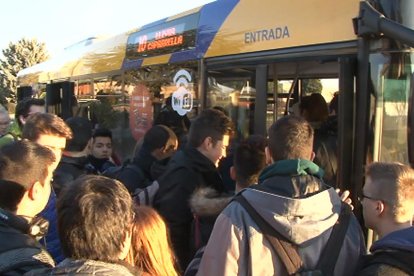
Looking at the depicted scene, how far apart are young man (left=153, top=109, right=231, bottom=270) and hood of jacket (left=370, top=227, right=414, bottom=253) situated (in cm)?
139

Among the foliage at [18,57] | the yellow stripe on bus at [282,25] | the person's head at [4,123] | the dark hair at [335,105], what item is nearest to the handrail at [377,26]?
the yellow stripe on bus at [282,25]

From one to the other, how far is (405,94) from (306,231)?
1652 millimetres

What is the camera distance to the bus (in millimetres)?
3387

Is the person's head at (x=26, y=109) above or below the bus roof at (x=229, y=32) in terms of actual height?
below

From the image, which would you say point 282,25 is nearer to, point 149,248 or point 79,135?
point 79,135

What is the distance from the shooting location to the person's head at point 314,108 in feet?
14.8

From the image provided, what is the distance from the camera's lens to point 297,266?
212 centimetres

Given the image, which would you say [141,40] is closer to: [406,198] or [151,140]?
[151,140]

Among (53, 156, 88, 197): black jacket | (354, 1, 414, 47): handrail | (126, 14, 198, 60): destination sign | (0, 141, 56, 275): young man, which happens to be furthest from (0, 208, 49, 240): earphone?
(126, 14, 198, 60): destination sign

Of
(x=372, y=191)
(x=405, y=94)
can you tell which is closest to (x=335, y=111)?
(x=405, y=94)

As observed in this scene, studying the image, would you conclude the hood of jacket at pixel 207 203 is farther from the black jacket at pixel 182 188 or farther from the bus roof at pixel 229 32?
the bus roof at pixel 229 32

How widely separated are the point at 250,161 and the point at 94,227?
3.93 ft

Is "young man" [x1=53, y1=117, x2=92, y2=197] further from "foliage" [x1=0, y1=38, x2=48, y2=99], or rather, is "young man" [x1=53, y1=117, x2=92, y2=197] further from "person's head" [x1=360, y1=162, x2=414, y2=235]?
"foliage" [x1=0, y1=38, x2=48, y2=99]

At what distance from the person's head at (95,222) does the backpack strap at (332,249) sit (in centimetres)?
85
